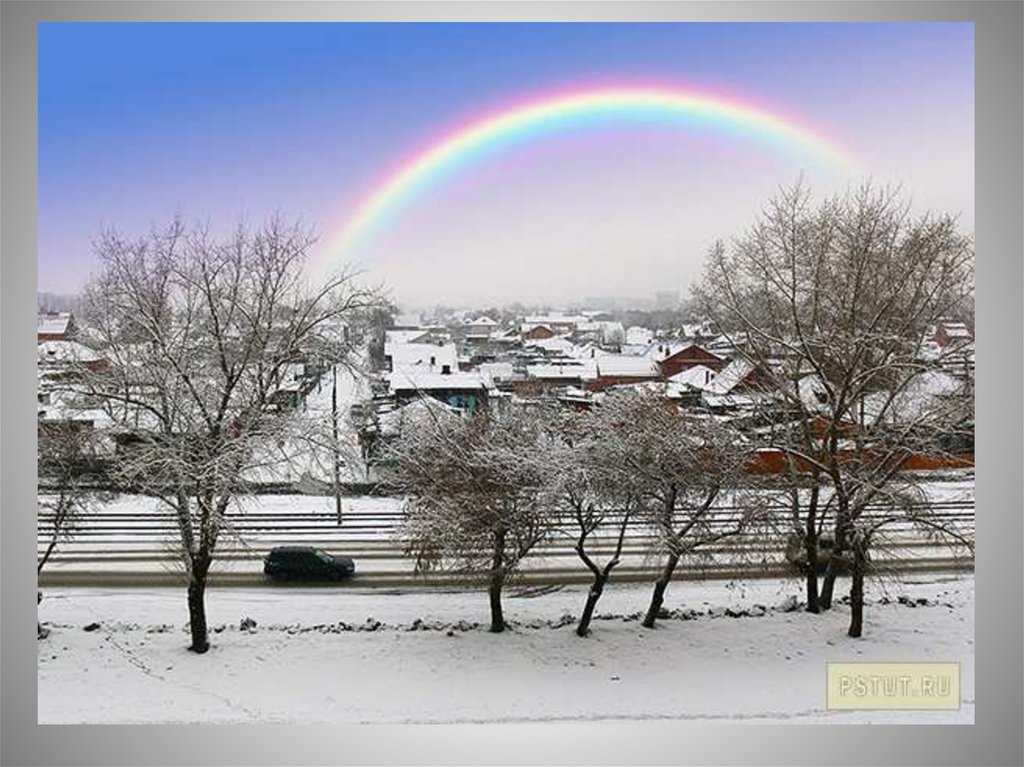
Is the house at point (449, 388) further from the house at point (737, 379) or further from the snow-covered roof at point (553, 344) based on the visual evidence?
the house at point (737, 379)

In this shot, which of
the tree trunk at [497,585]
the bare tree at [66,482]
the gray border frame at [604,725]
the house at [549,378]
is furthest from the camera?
the house at [549,378]

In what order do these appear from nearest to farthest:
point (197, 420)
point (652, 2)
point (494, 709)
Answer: point (652, 2)
point (494, 709)
point (197, 420)

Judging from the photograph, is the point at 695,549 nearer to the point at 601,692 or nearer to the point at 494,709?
the point at 601,692

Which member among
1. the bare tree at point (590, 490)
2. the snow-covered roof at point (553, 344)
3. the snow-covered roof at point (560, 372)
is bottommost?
the bare tree at point (590, 490)

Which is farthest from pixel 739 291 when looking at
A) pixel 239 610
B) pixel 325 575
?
pixel 239 610

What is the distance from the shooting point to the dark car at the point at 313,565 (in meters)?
3.49

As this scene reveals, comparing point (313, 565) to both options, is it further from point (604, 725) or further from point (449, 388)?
point (604, 725)

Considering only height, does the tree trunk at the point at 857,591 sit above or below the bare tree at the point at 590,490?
below

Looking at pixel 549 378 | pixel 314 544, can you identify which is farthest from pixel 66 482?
pixel 549 378

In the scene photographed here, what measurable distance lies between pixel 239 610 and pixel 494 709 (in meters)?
1.29

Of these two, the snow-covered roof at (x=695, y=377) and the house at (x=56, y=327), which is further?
the snow-covered roof at (x=695, y=377)

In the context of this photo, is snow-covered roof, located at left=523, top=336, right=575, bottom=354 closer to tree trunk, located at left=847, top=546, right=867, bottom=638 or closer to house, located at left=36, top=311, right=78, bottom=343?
tree trunk, located at left=847, top=546, right=867, bottom=638

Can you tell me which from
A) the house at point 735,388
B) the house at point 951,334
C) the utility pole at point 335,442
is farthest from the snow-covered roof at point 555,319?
the house at point 951,334

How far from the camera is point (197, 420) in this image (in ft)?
10.4
